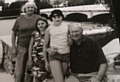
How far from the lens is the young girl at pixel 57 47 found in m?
2.39

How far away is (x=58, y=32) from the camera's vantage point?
94.1 inches

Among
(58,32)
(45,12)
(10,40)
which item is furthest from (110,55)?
(10,40)

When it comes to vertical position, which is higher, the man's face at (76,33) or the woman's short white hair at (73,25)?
the woman's short white hair at (73,25)

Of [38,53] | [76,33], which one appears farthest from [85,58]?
[38,53]

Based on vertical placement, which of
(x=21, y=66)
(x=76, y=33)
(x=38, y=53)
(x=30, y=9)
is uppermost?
(x=30, y=9)

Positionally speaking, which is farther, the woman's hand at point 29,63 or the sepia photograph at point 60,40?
the woman's hand at point 29,63

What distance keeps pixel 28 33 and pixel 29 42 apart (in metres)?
0.08

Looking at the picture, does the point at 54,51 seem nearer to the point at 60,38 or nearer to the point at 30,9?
the point at 60,38

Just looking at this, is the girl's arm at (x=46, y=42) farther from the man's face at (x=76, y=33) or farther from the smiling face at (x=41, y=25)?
the man's face at (x=76, y=33)

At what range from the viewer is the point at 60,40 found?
2400mm

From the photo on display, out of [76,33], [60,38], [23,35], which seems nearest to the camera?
[76,33]

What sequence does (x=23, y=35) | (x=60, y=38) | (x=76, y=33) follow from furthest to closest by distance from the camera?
(x=23, y=35) → (x=60, y=38) → (x=76, y=33)

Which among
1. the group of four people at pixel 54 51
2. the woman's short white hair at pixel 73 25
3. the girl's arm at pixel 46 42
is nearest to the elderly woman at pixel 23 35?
the group of four people at pixel 54 51

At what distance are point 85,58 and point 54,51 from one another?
0.91 feet
